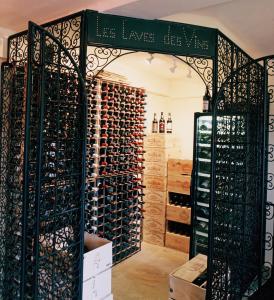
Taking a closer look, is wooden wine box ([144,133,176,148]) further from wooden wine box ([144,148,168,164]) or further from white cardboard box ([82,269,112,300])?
white cardboard box ([82,269,112,300])

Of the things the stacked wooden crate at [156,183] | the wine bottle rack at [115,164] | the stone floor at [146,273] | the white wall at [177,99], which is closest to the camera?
the stone floor at [146,273]

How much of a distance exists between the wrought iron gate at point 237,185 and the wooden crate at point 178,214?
1438 millimetres

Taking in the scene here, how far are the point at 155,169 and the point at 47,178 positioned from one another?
10.4 ft

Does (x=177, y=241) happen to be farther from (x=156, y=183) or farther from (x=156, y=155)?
(x=156, y=155)

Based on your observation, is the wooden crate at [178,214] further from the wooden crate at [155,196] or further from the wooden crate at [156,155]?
the wooden crate at [156,155]

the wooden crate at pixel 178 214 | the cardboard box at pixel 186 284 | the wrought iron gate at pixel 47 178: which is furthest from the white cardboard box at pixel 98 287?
the wooden crate at pixel 178 214

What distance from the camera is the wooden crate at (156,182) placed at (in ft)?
16.7

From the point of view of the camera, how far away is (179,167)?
495 centimetres

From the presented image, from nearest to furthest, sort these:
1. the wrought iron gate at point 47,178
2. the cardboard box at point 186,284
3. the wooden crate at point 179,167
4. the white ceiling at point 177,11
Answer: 1. the wrought iron gate at point 47,178
2. the white ceiling at point 177,11
3. the cardboard box at point 186,284
4. the wooden crate at point 179,167

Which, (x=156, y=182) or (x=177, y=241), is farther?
(x=156, y=182)

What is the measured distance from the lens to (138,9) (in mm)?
2363

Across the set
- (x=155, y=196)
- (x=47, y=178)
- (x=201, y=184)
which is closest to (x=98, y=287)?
(x=47, y=178)

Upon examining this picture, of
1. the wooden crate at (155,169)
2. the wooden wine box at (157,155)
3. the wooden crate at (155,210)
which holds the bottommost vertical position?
the wooden crate at (155,210)

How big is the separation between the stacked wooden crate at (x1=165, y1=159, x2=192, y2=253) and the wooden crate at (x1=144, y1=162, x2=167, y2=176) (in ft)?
0.27
